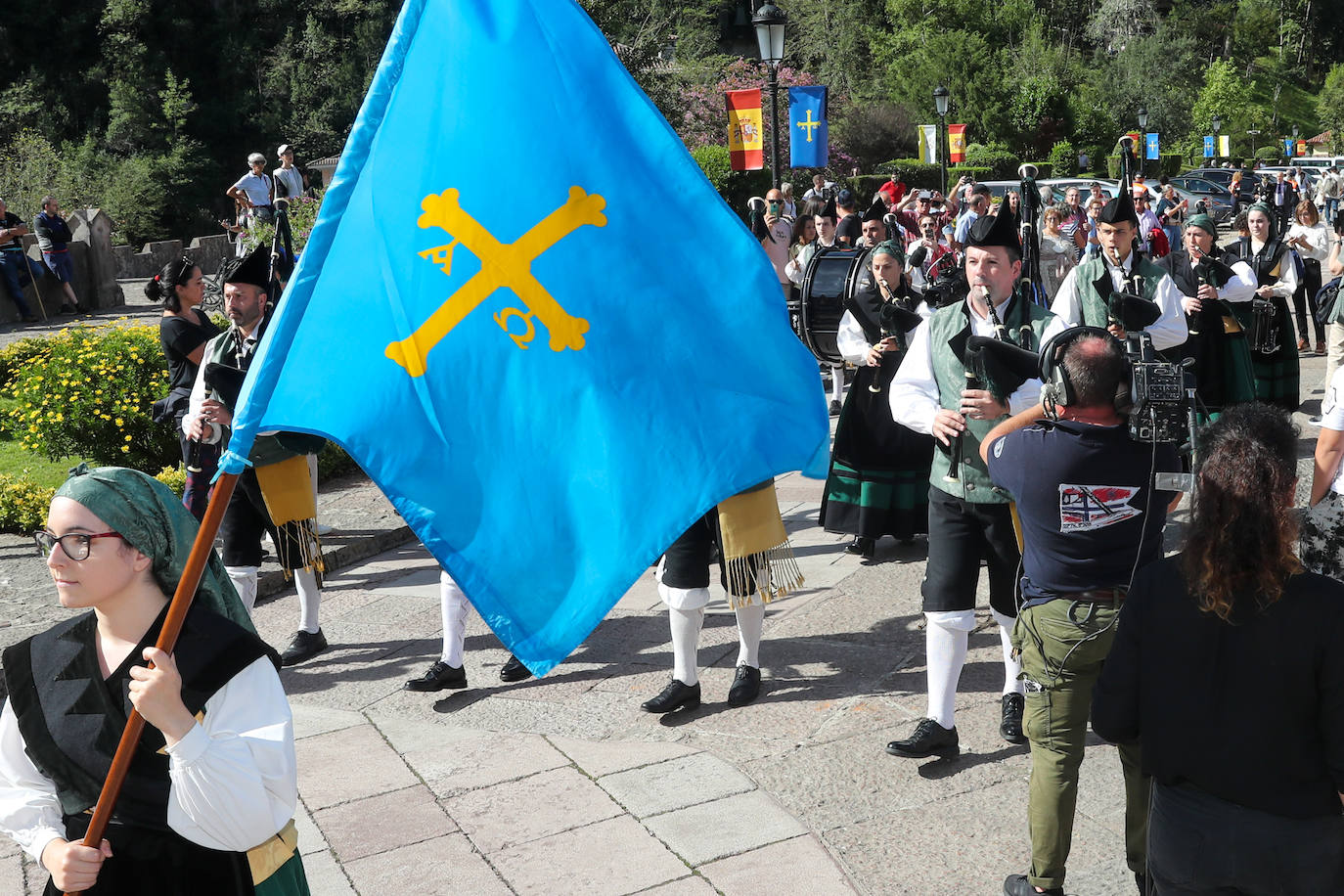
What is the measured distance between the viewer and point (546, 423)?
3025 millimetres

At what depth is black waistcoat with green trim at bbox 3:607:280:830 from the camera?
2.41 m

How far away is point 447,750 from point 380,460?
98.5 inches

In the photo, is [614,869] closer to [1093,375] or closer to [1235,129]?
[1093,375]

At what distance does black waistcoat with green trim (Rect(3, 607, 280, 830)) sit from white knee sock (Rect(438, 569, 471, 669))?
303 cm

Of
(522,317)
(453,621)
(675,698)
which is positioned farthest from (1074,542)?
(453,621)

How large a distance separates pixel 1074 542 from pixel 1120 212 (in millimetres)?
3069

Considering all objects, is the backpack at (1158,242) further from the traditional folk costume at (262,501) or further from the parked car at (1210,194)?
the parked car at (1210,194)

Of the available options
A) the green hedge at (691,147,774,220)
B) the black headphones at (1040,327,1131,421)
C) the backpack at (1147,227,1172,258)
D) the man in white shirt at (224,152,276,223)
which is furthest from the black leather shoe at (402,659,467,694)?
the green hedge at (691,147,774,220)

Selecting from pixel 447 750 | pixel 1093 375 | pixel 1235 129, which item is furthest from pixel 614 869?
pixel 1235 129

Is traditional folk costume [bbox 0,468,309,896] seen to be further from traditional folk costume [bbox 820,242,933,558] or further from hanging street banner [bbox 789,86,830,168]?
hanging street banner [bbox 789,86,830,168]

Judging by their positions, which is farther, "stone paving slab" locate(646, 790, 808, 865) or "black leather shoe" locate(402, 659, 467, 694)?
"black leather shoe" locate(402, 659, 467, 694)

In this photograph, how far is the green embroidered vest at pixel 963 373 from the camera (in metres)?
4.64

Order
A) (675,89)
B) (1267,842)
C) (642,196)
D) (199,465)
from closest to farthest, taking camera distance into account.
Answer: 1. (1267,842)
2. (642,196)
3. (199,465)
4. (675,89)

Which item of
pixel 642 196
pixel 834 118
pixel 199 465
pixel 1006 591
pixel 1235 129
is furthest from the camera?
pixel 1235 129
